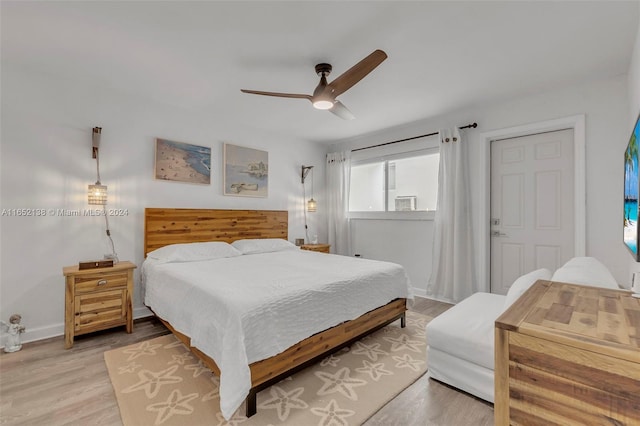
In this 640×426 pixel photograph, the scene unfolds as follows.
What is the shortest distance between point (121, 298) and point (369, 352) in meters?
2.50

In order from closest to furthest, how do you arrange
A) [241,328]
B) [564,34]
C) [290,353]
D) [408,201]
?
[241,328] < [290,353] < [564,34] < [408,201]

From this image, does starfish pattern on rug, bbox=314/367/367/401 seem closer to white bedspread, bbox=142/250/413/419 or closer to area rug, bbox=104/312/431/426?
area rug, bbox=104/312/431/426

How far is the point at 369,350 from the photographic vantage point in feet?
8.36

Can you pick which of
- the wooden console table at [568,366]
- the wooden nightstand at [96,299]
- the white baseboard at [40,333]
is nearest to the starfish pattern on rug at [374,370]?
the wooden console table at [568,366]

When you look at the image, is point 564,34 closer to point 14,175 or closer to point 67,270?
point 67,270

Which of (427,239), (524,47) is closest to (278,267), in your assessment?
(427,239)

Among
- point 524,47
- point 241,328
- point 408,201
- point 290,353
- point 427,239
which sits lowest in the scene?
point 290,353

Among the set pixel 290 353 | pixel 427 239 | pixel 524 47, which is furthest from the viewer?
pixel 427 239

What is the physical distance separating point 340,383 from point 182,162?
3176mm

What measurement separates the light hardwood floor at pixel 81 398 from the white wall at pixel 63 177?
2.11 feet

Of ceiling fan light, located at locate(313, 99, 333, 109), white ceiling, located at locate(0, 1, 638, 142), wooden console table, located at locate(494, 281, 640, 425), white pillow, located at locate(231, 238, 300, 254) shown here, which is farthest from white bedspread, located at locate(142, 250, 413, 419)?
white ceiling, located at locate(0, 1, 638, 142)

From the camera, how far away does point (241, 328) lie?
1.65m

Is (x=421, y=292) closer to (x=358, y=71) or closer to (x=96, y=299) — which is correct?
(x=358, y=71)

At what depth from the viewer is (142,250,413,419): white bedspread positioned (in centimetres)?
167
